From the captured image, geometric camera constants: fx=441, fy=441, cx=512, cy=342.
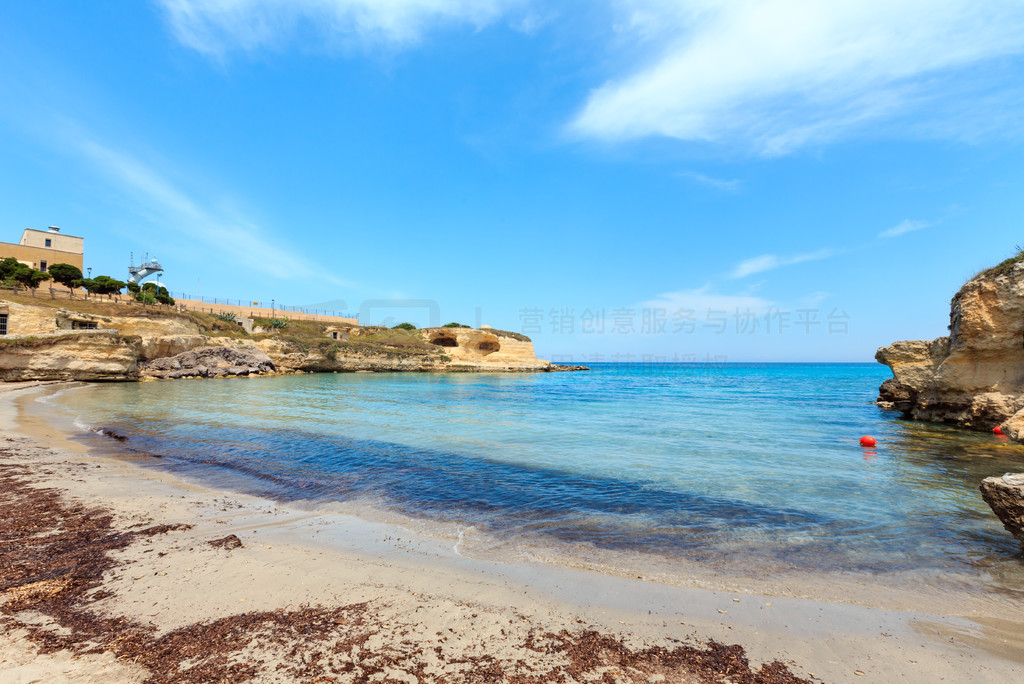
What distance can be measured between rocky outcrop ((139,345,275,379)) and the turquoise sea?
25.2 meters

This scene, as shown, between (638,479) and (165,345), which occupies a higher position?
(165,345)

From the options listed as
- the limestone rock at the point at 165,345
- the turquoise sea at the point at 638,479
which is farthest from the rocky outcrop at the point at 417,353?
the turquoise sea at the point at 638,479

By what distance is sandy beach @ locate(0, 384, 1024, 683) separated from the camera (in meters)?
2.78

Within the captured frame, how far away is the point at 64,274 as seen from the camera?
162 ft

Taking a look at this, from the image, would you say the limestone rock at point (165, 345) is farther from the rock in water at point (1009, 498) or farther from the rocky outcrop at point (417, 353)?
the rock in water at point (1009, 498)

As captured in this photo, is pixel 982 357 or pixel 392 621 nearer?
pixel 392 621

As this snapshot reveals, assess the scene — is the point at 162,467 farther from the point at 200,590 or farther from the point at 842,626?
the point at 842,626

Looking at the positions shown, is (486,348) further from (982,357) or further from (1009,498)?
(1009,498)

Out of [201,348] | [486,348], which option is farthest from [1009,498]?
[486,348]

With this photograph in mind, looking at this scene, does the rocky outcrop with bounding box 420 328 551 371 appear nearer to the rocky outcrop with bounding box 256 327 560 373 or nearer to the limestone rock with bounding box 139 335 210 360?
the rocky outcrop with bounding box 256 327 560 373

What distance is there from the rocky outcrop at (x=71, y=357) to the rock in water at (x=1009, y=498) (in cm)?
4284

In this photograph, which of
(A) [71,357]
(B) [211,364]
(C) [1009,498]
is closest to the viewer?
(C) [1009,498]

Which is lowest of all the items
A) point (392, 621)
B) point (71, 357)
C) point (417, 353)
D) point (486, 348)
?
point (392, 621)

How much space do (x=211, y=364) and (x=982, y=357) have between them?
5129cm
